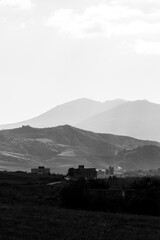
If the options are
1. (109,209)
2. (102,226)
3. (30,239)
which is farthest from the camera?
(109,209)

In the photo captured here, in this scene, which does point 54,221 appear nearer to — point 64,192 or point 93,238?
point 93,238

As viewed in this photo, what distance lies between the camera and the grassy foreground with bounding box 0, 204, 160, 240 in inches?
1106

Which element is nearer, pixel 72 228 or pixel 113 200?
pixel 72 228

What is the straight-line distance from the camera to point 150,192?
56.6 meters

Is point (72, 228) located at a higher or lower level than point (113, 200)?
lower

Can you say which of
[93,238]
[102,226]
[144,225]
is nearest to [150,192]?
[144,225]

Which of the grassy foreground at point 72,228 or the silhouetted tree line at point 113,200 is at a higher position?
the silhouetted tree line at point 113,200

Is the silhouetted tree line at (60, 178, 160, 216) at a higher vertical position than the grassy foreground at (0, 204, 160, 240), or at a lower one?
higher

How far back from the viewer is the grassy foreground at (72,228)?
28094mm

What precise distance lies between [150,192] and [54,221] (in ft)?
79.5

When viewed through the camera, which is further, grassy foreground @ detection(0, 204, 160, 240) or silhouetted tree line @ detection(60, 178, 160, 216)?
silhouetted tree line @ detection(60, 178, 160, 216)

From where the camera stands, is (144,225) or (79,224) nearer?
(79,224)

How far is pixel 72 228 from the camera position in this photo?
31.9m

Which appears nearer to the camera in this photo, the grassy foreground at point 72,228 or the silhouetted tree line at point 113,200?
the grassy foreground at point 72,228
